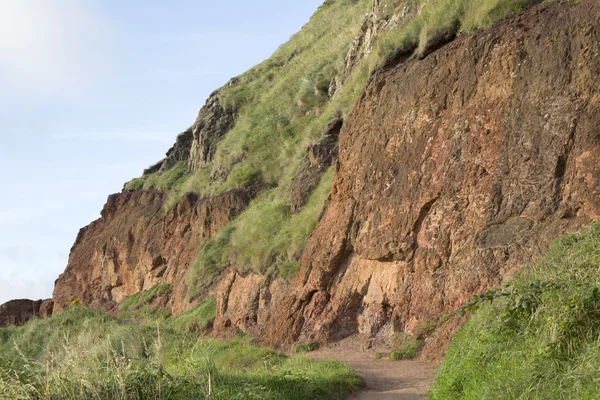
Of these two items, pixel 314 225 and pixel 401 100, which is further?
pixel 314 225

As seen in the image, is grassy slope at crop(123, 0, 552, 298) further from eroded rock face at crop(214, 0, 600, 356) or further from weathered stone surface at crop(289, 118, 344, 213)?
eroded rock face at crop(214, 0, 600, 356)

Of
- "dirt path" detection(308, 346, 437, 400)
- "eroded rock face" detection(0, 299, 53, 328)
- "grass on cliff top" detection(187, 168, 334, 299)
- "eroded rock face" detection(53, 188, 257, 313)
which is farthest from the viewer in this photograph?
"eroded rock face" detection(0, 299, 53, 328)

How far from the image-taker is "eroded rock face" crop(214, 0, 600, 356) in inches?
457

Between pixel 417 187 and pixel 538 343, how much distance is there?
725 centimetres

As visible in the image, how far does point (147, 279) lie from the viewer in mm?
32281

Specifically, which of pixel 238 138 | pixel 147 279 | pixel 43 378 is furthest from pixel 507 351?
pixel 147 279

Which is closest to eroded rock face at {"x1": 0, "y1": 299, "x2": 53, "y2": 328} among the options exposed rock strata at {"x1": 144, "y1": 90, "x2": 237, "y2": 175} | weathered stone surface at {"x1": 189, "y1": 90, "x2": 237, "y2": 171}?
exposed rock strata at {"x1": 144, "y1": 90, "x2": 237, "y2": 175}

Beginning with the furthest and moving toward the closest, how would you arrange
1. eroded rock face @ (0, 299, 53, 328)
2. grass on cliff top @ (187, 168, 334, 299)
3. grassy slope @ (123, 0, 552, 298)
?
1. eroded rock face @ (0, 299, 53, 328)
2. grass on cliff top @ (187, 168, 334, 299)
3. grassy slope @ (123, 0, 552, 298)

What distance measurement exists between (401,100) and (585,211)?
5.90m

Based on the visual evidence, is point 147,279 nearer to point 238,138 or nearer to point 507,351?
point 238,138

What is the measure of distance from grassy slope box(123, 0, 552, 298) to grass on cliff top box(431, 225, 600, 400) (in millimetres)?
7842

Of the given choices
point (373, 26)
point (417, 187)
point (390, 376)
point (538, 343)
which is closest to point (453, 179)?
point (417, 187)

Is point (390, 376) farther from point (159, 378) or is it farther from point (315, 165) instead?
point (315, 165)

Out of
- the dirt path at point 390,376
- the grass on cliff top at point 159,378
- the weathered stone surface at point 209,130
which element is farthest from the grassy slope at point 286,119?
the grass on cliff top at point 159,378
